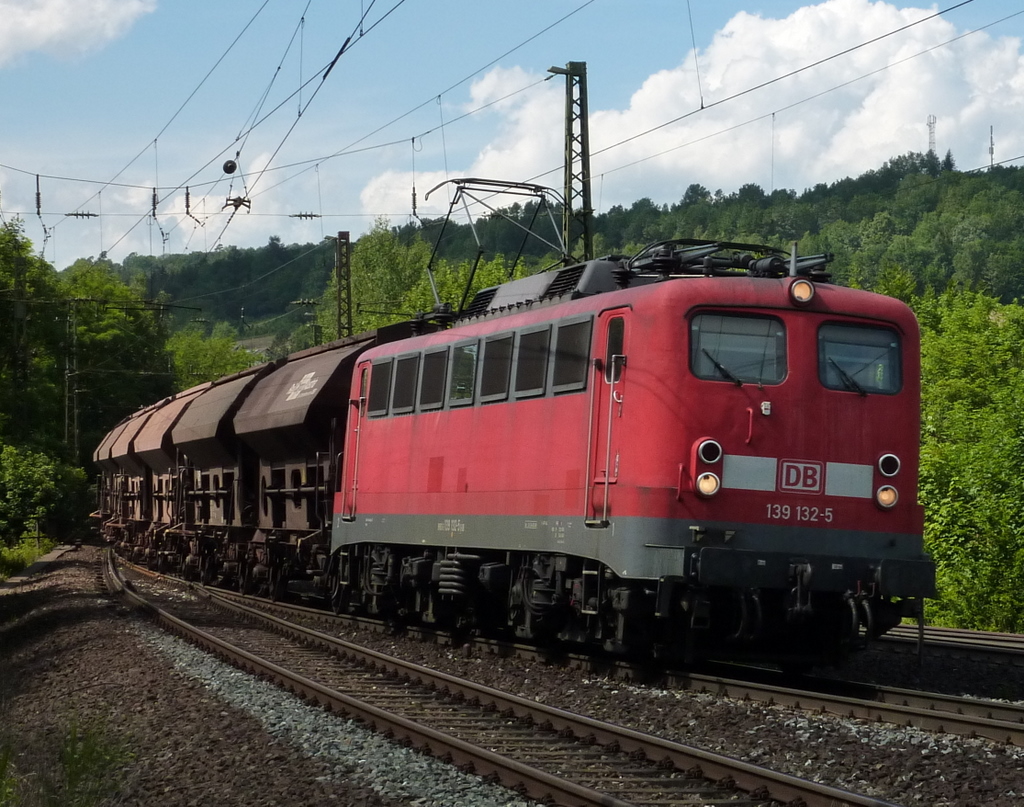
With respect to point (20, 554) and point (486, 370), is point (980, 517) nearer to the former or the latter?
point (486, 370)

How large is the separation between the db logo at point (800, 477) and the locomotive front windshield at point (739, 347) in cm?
74

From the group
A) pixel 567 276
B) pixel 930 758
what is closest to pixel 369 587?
pixel 567 276

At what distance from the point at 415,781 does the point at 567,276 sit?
6.73 metres

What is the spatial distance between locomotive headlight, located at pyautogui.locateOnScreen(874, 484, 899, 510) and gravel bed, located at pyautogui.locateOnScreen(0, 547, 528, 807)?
4811 mm

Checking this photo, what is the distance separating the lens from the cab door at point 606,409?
11.7m

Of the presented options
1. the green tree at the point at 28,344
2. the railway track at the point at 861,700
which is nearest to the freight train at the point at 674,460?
the railway track at the point at 861,700

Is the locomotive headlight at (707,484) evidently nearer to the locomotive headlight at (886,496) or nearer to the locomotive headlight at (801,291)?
the locomotive headlight at (886,496)

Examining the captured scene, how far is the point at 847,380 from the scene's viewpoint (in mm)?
11656

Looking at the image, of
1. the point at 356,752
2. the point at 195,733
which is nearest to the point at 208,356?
the point at 195,733

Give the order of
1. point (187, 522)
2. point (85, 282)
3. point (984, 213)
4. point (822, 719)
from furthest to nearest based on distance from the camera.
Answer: point (984, 213) → point (85, 282) → point (187, 522) → point (822, 719)

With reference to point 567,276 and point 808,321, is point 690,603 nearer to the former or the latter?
point 808,321

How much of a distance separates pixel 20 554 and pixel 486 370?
28.4 m

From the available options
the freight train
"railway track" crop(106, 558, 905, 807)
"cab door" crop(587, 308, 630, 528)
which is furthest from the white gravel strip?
"cab door" crop(587, 308, 630, 528)

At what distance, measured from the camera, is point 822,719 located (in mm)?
9688
